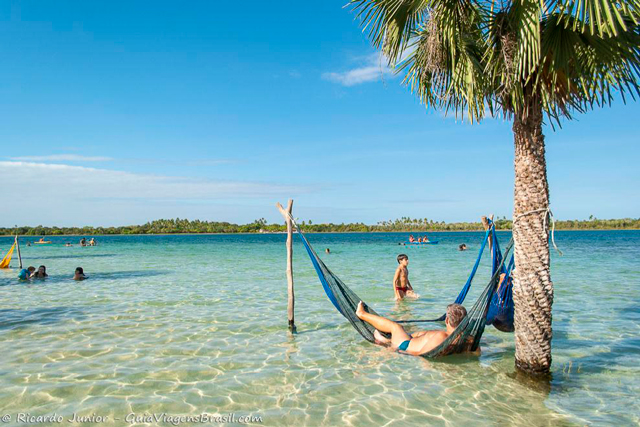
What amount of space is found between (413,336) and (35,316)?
24.3 ft

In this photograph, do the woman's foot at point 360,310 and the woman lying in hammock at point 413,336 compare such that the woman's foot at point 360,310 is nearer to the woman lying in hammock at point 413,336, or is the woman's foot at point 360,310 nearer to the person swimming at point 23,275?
the woman lying in hammock at point 413,336

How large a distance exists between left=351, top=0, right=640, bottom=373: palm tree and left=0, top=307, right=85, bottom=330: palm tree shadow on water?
7.76m

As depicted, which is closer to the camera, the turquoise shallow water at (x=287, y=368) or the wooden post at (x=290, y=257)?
the turquoise shallow water at (x=287, y=368)

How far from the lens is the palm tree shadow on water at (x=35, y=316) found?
25.8 ft

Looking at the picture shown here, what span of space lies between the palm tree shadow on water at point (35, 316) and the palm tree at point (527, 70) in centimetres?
776

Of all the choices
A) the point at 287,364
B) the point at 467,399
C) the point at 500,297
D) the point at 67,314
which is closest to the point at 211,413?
the point at 287,364

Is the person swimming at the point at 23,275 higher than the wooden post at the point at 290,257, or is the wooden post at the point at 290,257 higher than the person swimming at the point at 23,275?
the wooden post at the point at 290,257

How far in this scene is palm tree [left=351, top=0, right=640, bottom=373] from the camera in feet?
12.5

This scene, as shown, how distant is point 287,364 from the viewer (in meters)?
5.59

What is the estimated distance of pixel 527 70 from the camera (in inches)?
162

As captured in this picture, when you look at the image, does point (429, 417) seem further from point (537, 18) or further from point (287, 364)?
point (537, 18)

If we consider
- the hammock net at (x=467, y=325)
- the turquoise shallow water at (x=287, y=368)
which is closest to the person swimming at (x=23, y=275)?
the turquoise shallow water at (x=287, y=368)

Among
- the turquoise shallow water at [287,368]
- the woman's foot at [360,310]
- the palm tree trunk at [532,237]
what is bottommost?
the turquoise shallow water at [287,368]

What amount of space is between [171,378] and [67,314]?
4.91 metres
